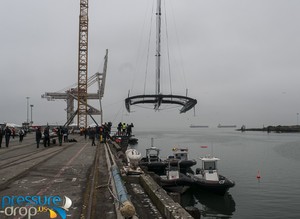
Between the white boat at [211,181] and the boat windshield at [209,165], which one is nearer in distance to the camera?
the white boat at [211,181]

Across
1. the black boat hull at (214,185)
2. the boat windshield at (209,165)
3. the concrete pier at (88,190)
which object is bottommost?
the black boat hull at (214,185)

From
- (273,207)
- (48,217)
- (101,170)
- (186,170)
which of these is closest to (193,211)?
(48,217)

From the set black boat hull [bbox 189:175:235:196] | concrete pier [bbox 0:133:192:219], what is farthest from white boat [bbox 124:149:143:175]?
black boat hull [bbox 189:175:235:196]

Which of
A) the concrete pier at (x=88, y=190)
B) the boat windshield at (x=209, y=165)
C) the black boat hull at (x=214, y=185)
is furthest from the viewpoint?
the boat windshield at (x=209, y=165)

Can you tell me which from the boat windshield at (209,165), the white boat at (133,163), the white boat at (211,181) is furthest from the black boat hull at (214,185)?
the white boat at (133,163)

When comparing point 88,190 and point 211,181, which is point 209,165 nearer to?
point 211,181

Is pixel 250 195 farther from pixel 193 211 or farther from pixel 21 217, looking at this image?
pixel 21 217

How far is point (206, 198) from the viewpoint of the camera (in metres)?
20.8

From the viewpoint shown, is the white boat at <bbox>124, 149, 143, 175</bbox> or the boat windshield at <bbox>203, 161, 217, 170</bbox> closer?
the white boat at <bbox>124, 149, 143, 175</bbox>

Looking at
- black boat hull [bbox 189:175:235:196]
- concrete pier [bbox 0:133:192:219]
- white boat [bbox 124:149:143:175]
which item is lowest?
black boat hull [bbox 189:175:235:196]

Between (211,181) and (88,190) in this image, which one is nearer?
(88,190)

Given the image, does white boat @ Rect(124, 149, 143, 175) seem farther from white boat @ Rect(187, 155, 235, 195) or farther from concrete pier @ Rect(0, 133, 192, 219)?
white boat @ Rect(187, 155, 235, 195)

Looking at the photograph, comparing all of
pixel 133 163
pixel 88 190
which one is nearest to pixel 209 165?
pixel 133 163

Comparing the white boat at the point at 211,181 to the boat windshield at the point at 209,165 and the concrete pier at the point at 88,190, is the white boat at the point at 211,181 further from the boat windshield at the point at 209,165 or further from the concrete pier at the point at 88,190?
the concrete pier at the point at 88,190
